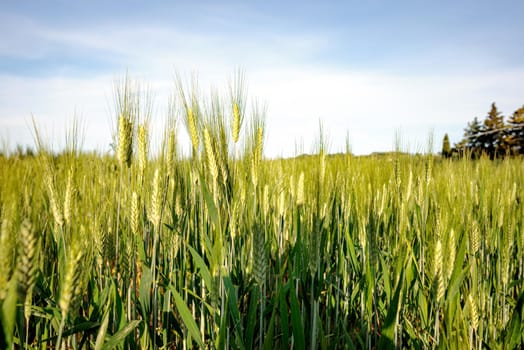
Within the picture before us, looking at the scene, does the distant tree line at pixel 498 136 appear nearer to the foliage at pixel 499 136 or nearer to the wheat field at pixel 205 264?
the foliage at pixel 499 136

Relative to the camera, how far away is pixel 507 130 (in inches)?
468

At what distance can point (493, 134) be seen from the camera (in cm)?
1219

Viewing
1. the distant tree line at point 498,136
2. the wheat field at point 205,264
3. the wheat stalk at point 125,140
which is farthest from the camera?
the distant tree line at point 498,136

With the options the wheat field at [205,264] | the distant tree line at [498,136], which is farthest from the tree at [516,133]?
the wheat field at [205,264]

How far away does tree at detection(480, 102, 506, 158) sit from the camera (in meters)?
12.0

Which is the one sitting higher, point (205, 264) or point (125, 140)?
point (125, 140)

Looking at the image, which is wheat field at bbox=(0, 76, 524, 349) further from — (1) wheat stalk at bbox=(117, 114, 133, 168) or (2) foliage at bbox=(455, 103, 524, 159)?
(2) foliage at bbox=(455, 103, 524, 159)

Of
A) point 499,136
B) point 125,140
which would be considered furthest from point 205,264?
point 499,136

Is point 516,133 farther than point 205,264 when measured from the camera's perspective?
Yes

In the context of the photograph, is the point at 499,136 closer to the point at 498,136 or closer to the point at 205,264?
the point at 498,136

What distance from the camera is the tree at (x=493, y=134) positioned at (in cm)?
1198

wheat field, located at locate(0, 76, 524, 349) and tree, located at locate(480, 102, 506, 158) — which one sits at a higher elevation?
tree, located at locate(480, 102, 506, 158)

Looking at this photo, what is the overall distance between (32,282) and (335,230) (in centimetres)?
146

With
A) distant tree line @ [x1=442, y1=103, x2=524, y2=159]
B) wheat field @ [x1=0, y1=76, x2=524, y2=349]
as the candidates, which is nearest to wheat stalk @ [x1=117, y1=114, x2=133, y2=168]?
wheat field @ [x1=0, y1=76, x2=524, y2=349]
